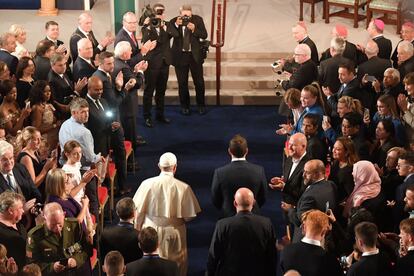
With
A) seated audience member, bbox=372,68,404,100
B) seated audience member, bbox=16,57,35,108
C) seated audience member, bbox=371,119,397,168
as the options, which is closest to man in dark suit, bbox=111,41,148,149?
seated audience member, bbox=16,57,35,108

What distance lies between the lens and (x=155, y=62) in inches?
492

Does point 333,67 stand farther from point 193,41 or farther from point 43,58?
point 43,58

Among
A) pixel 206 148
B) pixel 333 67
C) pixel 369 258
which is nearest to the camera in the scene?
pixel 369 258

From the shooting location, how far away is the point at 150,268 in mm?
6875

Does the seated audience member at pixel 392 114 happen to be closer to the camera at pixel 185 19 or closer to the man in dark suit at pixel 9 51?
the camera at pixel 185 19

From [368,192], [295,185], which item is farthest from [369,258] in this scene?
[295,185]

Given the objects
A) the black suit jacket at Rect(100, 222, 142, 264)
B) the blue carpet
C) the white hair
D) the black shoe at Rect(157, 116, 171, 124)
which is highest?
the white hair

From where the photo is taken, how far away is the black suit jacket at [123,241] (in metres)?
7.43

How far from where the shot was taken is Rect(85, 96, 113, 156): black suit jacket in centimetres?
972

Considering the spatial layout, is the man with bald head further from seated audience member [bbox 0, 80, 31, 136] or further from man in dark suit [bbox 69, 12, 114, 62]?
man in dark suit [bbox 69, 12, 114, 62]

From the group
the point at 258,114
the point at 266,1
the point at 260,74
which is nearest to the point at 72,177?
the point at 258,114

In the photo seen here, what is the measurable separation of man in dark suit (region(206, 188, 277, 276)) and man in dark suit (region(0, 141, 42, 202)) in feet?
5.82

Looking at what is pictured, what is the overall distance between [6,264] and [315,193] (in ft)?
8.71

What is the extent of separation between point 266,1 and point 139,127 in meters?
5.05
